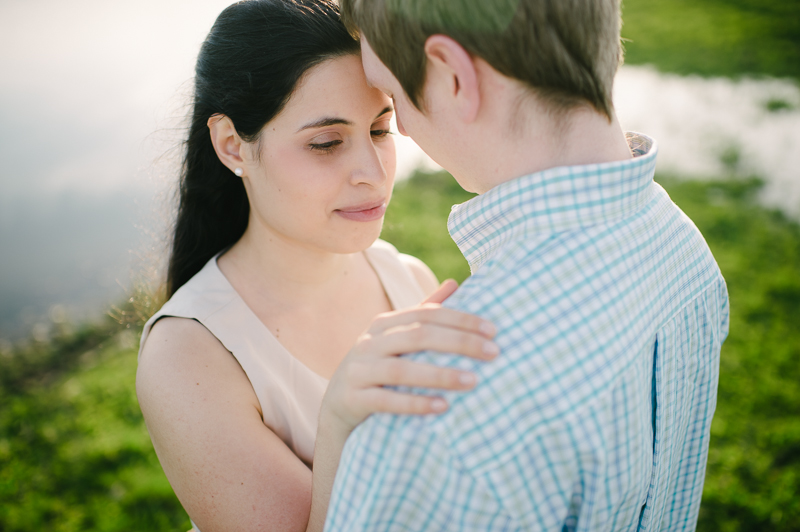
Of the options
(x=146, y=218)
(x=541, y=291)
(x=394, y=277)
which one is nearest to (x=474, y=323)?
(x=541, y=291)

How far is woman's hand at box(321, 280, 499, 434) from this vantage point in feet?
3.46

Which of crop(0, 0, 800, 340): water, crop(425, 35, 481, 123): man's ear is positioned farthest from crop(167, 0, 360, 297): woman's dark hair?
crop(0, 0, 800, 340): water

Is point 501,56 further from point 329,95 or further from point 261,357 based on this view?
point 261,357

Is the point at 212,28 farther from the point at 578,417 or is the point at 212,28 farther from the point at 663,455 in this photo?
the point at 663,455

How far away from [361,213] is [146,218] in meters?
2.21

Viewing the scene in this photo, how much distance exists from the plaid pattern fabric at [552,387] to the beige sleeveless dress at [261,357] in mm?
936

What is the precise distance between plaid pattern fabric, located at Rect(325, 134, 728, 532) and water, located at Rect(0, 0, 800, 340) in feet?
14.0

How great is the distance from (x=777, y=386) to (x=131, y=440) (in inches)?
186

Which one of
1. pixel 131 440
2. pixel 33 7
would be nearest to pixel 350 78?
pixel 131 440

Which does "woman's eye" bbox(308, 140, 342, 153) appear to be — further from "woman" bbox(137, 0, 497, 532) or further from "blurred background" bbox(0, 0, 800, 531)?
"blurred background" bbox(0, 0, 800, 531)

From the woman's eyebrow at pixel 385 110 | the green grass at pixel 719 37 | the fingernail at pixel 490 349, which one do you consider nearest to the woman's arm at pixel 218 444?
the fingernail at pixel 490 349

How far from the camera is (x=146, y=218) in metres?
3.67

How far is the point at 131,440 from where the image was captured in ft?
12.5

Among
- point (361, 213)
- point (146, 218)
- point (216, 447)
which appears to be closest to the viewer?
point (216, 447)
